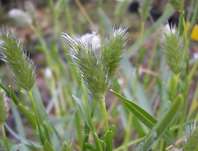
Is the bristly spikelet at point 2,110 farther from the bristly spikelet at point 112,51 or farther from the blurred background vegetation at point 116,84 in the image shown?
the bristly spikelet at point 112,51

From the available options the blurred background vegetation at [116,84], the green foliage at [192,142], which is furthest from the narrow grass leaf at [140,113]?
the green foliage at [192,142]

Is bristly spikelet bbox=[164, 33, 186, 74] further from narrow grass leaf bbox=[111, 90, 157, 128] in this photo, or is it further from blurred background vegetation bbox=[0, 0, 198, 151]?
narrow grass leaf bbox=[111, 90, 157, 128]

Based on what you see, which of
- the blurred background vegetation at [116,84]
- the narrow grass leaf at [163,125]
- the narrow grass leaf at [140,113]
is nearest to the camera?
the narrow grass leaf at [163,125]

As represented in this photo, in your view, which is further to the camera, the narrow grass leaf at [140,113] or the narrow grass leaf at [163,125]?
the narrow grass leaf at [140,113]

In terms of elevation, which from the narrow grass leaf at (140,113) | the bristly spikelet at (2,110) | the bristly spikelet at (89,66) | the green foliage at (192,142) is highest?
the bristly spikelet at (89,66)

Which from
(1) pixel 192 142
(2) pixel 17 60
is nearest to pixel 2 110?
(2) pixel 17 60

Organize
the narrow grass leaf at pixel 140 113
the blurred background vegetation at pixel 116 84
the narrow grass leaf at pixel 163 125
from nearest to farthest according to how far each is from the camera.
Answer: the narrow grass leaf at pixel 163 125 < the narrow grass leaf at pixel 140 113 < the blurred background vegetation at pixel 116 84

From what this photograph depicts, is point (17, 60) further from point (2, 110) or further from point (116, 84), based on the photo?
point (116, 84)

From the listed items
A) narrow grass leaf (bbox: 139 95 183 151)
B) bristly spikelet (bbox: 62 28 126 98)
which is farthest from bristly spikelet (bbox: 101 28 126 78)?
narrow grass leaf (bbox: 139 95 183 151)
